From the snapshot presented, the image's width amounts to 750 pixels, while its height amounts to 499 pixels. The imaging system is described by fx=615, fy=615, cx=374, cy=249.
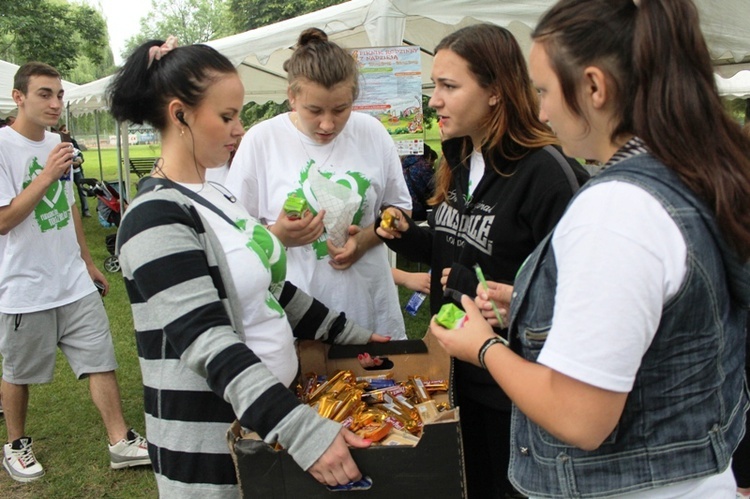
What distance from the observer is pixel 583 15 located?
1.02 meters

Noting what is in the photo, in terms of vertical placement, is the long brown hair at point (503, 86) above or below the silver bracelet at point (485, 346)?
above

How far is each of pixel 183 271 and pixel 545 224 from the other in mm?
982

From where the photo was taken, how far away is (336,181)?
2.40 meters

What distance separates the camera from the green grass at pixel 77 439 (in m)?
3.34

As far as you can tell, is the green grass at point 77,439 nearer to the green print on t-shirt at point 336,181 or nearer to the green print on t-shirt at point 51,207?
the green print on t-shirt at point 51,207

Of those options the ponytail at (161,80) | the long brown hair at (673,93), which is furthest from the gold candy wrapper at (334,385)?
the long brown hair at (673,93)

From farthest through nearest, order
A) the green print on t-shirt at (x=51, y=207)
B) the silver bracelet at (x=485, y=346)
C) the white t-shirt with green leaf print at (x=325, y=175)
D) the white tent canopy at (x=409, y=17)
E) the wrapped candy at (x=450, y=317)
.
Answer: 1. the white tent canopy at (x=409, y=17)
2. the green print on t-shirt at (x=51, y=207)
3. the white t-shirt with green leaf print at (x=325, y=175)
4. the wrapped candy at (x=450, y=317)
5. the silver bracelet at (x=485, y=346)

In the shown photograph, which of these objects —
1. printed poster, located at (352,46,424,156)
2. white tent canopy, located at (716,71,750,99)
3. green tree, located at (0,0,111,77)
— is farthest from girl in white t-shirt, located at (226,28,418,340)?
green tree, located at (0,0,111,77)

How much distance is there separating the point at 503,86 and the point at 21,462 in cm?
330

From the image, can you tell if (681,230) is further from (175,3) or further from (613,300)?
(175,3)

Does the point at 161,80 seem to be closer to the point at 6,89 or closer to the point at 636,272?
the point at 636,272

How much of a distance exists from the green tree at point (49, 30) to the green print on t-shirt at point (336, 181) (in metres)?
18.4

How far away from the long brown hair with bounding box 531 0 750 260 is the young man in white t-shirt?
3.15 m

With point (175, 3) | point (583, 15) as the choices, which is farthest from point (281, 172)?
point (175, 3)
